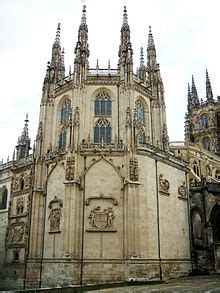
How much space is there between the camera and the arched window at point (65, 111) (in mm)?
35125

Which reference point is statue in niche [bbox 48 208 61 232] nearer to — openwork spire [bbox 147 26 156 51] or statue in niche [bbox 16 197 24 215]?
statue in niche [bbox 16 197 24 215]

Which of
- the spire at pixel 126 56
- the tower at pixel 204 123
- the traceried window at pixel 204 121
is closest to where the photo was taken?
the spire at pixel 126 56

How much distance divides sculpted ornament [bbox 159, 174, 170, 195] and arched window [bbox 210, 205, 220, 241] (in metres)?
7.50

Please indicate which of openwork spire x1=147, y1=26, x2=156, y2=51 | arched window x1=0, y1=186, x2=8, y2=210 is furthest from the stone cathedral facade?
arched window x1=0, y1=186, x2=8, y2=210

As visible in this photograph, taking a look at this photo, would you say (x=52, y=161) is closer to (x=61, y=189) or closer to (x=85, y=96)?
(x=61, y=189)

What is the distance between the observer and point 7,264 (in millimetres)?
36781

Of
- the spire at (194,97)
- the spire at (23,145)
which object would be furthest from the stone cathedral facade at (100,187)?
the spire at (194,97)

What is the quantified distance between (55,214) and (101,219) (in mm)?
4574

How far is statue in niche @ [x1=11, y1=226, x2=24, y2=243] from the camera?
3722 cm

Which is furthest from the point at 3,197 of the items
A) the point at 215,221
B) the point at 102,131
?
the point at 215,221

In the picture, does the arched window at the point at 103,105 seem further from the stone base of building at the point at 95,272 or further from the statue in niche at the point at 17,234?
the statue in niche at the point at 17,234

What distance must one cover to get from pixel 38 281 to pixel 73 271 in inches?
183

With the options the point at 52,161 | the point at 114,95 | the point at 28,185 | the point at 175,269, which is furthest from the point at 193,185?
the point at 28,185

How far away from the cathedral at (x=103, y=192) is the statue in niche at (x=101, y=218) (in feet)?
0.28
